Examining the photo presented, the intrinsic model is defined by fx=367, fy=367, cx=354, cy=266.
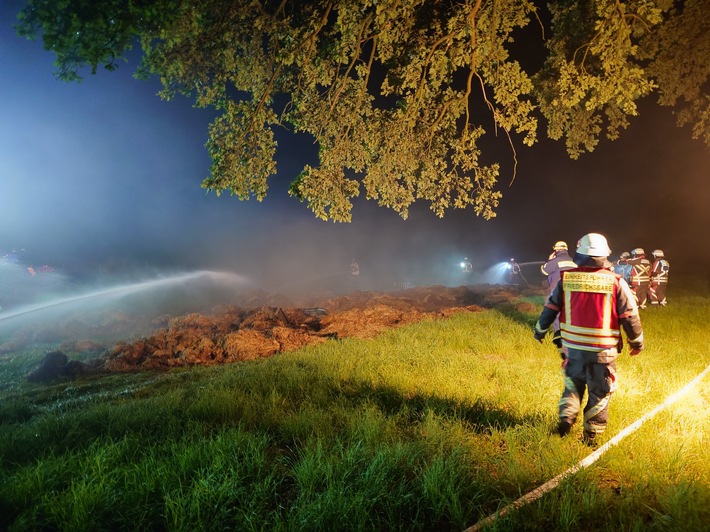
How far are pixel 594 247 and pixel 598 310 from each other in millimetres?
644

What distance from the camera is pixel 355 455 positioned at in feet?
10.3

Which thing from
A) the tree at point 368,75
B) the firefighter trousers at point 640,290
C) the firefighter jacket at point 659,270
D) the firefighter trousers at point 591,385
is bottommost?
the firefighter trousers at point 640,290

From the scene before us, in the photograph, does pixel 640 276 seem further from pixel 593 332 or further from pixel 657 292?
pixel 593 332

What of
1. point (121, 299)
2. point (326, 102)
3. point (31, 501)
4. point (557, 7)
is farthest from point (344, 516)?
point (121, 299)

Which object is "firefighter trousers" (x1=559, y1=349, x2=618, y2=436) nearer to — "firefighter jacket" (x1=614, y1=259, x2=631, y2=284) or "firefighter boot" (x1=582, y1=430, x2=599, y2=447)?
"firefighter boot" (x1=582, y1=430, x2=599, y2=447)

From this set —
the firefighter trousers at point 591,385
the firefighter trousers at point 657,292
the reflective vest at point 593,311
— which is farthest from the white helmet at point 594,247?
the firefighter trousers at point 657,292

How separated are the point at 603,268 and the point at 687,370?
143 inches

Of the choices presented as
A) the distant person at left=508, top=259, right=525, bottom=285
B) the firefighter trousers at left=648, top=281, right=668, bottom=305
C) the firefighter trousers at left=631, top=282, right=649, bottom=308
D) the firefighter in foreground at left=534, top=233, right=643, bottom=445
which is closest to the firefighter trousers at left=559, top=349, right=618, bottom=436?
the firefighter in foreground at left=534, top=233, right=643, bottom=445

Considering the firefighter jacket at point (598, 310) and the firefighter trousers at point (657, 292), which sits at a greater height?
the firefighter jacket at point (598, 310)

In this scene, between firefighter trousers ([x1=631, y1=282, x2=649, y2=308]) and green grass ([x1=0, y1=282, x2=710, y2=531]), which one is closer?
green grass ([x1=0, y1=282, x2=710, y2=531])

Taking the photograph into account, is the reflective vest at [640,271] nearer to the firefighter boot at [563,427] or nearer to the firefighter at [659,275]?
the firefighter at [659,275]

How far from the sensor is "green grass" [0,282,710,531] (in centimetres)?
254

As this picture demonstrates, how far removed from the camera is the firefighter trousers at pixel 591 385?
3.59 meters

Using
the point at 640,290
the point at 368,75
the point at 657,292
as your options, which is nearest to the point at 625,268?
the point at 640,290
